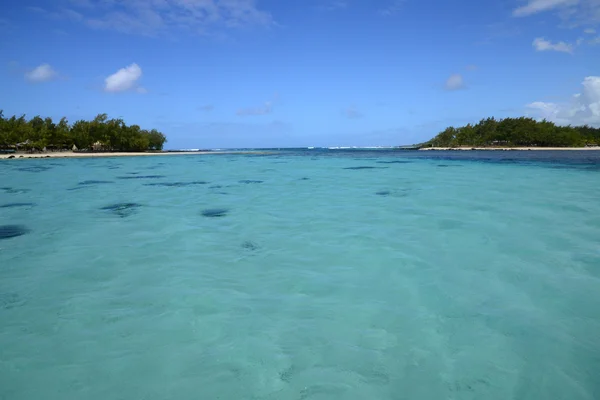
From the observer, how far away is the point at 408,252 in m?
7.25

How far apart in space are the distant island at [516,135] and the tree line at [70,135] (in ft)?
338

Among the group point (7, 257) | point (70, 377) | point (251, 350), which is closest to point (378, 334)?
point (251, 350)

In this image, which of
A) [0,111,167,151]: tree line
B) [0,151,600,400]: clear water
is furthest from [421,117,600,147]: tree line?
[0,151,600,400]: clear water

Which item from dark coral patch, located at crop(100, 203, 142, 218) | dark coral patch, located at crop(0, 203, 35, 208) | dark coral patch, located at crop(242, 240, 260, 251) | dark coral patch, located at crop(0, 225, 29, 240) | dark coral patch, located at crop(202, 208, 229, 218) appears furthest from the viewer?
dark coral patch, located at crop(0, 203, 35, 208)

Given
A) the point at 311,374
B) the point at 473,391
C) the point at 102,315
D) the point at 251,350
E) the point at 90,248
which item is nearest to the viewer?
the point at 473,391

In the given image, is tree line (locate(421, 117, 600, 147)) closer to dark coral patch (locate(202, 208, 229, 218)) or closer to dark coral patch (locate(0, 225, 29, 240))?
dark coral patch (locate(202, 208, 229, 218))

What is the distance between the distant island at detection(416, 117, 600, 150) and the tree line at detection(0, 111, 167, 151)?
4058 inches

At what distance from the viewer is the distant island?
110 meters

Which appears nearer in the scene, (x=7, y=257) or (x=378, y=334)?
(x=378, y=334)

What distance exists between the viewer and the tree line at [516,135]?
4341 inches

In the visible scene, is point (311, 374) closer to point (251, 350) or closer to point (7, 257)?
point (251, 350)

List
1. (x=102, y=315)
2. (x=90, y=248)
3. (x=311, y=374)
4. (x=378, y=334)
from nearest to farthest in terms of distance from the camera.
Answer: (x=311, y=374) < (x=378, y=334) < (x=102, y=315) < (x=90, y=248)

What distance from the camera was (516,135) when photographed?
112 meters

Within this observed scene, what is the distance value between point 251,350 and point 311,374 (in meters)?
0.76
